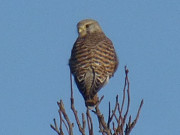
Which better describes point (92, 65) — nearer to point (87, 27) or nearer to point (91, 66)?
point (91, 66)

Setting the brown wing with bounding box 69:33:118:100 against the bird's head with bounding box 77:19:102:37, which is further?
the bird's head with bounding box 77:19:102:37

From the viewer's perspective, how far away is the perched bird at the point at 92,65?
19.2ft

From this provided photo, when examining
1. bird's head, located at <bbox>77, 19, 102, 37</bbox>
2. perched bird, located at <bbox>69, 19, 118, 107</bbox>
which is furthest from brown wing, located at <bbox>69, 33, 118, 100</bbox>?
bird's head, located at <bbox>77, 19, 102, 37</bbox>

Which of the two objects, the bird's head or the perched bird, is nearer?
the perched bird

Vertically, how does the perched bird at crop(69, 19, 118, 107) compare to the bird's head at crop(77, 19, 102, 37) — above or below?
below

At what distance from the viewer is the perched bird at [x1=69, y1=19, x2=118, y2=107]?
5859 mm

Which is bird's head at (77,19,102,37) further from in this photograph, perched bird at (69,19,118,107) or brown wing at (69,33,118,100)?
brown wing at (69,33,118,100)

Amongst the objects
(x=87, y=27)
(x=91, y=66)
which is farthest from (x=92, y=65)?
(x=87, y=27)

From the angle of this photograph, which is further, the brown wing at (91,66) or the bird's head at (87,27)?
the bird's head at (87,27)

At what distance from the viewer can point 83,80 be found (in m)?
5.89

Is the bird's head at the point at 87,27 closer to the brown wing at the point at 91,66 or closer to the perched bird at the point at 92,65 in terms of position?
the perched bird at the point at 92,65

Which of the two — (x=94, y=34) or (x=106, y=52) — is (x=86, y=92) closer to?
(x=106, y=52)

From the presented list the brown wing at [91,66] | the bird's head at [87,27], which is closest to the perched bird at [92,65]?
the brown wing at [91,66]

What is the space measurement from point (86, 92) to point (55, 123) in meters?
2.08
